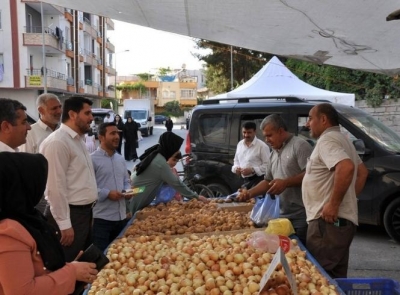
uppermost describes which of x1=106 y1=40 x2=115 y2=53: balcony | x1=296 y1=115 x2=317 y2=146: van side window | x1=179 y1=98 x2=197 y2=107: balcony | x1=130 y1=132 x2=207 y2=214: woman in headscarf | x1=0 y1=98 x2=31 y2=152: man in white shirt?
x1=106 y1=40 x2=115 y2=53: balcony

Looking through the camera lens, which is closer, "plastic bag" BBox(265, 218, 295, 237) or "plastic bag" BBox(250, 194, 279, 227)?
"plastic bag" BBox(265, 218, 295, 237)

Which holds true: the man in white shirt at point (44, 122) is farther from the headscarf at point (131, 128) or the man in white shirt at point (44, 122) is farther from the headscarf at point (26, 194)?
the headscarf at point (131, 128)

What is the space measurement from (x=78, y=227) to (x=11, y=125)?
1.43m

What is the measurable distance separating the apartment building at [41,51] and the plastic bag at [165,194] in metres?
26.0

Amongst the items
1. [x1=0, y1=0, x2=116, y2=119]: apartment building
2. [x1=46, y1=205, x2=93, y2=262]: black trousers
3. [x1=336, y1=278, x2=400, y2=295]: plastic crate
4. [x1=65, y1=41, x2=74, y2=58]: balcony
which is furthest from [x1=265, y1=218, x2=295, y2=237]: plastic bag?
[x1=65, y1=41, x2=74, y2=58]: balcony

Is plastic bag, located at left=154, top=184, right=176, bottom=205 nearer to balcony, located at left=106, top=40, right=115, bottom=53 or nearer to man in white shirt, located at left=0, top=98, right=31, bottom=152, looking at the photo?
man in white shirt, located at left=0, top=98, right=31, bottom=152

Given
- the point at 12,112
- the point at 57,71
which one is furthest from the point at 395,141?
the point at 57,71

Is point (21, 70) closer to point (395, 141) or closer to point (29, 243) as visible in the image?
point (395, 141)

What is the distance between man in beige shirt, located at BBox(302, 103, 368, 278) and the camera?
3.72 meters

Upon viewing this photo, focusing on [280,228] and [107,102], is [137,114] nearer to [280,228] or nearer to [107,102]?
[107,102]

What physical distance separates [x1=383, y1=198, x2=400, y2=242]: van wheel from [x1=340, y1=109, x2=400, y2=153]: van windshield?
852 mm

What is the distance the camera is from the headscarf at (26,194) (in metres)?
1.92

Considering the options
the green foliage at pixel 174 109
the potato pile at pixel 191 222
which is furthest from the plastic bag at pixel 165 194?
the green foliage at pixel 174 109

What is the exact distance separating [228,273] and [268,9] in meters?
2.22
